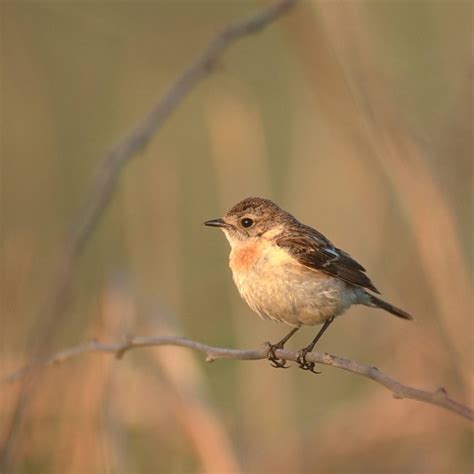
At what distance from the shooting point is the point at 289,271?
157 inches

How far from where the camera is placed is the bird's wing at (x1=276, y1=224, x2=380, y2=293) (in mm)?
4105

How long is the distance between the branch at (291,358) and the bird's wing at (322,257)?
0.91 meters

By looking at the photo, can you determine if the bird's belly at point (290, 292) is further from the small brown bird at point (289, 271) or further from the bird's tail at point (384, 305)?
the bird's tail at point (384, 305)

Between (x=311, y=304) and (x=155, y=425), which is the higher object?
(x=311, y=304)

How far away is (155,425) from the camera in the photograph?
17.6ft

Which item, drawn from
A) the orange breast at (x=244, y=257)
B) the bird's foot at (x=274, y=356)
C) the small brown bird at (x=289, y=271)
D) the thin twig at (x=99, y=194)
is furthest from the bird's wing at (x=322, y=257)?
the thin twig at (x=99, y=194)

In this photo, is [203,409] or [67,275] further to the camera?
[203,409]

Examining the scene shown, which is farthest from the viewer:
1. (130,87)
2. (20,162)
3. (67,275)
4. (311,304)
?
(20,162)

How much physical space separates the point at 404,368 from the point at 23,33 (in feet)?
12.5

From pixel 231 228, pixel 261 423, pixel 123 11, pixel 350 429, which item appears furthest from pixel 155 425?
pixel 123 11

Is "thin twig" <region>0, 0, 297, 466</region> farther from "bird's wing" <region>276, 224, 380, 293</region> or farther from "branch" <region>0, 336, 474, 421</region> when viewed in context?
"bird's wing" <region>276, 224, 380, 293</region>

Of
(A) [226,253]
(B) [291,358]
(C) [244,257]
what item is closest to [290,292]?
(C) [244,257]

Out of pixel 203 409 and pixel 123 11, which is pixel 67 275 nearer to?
pixel 203 409

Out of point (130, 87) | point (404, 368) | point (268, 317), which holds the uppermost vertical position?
point (130, 87)
